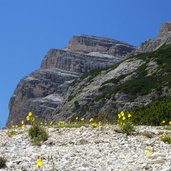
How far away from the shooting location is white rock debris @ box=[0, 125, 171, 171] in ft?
33.4

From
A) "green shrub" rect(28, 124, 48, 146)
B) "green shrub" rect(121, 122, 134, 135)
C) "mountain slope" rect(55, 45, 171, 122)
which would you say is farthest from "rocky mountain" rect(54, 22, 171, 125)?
"green shrub" rect(28, 124, 48, 146)

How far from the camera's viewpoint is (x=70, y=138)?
589 inches

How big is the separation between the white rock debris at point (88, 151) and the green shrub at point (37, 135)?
201mm

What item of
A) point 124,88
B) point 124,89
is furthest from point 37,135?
point 124,88

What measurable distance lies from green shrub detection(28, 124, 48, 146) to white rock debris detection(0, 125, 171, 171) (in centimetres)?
20

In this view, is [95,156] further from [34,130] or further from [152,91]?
[152,91]

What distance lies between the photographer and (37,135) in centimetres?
1548

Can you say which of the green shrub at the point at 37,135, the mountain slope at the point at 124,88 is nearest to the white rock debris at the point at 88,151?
the green shrub at the point at 37,135

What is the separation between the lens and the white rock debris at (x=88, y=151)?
33.4 feet

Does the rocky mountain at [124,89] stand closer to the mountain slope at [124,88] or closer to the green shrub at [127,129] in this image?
the mountain slope at [124,88]

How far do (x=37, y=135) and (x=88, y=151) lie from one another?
3.56 metres

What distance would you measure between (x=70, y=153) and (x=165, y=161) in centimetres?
306

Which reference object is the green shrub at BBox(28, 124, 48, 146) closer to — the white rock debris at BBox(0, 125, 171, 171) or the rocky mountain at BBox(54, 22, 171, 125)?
the white rock debris at BBox(0, 125, 171, 171)

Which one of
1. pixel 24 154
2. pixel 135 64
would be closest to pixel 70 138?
pixel 24 154
